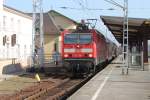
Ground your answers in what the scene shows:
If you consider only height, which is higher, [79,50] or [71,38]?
[71,38]

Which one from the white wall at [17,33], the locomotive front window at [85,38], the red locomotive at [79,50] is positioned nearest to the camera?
the red locomotive at [79,50]

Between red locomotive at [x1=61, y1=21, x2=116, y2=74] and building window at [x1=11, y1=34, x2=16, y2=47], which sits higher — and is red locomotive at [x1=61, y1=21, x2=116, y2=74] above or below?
below

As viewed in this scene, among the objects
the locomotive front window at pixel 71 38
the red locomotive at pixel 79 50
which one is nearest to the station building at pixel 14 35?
the locomotive front window at pixel 71 38

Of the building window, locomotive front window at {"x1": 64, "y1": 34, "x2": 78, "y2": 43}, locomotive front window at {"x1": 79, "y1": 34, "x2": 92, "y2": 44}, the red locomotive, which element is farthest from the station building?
locomotive front window at {"x1": 79, "y1": 34, "x2": 92, "y2": 44}

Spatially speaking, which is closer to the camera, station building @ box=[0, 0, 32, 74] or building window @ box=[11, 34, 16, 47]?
station building @ box=[0, 0, 32, 74]

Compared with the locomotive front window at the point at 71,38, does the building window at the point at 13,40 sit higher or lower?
higher

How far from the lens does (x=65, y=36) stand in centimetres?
3164

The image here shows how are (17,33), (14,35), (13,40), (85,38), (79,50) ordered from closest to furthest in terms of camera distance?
(79,50)
(85,38)
(13,40)
(14,35)
(17,33)

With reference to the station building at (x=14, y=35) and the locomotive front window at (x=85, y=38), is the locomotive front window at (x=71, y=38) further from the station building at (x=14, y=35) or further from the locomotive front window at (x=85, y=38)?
the station building at (x=14, y=35)

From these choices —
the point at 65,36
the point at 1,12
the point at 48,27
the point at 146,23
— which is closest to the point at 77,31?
the point at 65,36

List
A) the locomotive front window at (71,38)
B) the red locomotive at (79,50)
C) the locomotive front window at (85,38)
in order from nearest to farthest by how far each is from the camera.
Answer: the red locomotive at (79,50), the locomotive front window at (85,38), the locomotive front window at (71,38)

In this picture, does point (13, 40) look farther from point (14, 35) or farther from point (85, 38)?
point (85, 38)

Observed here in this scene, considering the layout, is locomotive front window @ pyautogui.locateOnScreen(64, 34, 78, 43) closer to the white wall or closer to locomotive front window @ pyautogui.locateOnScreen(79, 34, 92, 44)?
locomotive front window @ pyautogui.locateOnScreen(79, 34, 92, 44)

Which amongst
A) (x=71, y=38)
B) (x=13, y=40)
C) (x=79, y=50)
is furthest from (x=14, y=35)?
(x=79, y=50)
